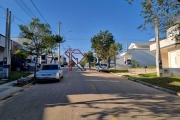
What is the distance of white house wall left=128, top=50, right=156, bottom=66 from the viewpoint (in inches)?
1783

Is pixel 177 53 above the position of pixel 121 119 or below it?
above

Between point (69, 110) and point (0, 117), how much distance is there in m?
2.16

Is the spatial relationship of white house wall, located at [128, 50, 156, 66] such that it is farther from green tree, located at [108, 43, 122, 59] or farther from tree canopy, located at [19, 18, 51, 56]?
tree canopy, located at [19, 18, 51, 56]

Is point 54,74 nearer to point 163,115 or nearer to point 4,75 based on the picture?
point 4,75

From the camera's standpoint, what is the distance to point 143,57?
46.1m

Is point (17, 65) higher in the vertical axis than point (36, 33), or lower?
lower

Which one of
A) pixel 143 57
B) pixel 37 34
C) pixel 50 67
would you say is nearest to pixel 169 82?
pixel 50 67

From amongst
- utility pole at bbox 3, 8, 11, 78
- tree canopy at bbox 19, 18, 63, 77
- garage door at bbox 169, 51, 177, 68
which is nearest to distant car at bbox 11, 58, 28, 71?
tree canopy at bbox 19, 18, 63, 77

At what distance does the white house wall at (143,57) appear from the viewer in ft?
149

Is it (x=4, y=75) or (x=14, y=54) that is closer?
(x=4, y=75)

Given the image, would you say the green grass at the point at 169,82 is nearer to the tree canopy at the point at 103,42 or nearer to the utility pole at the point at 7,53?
the utility pole at the point at 7,53

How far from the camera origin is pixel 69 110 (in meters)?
6.18

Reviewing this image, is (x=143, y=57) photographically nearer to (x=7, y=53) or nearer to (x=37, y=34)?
(x=37, y=34)

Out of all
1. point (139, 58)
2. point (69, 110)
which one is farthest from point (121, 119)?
point (139, 58)
